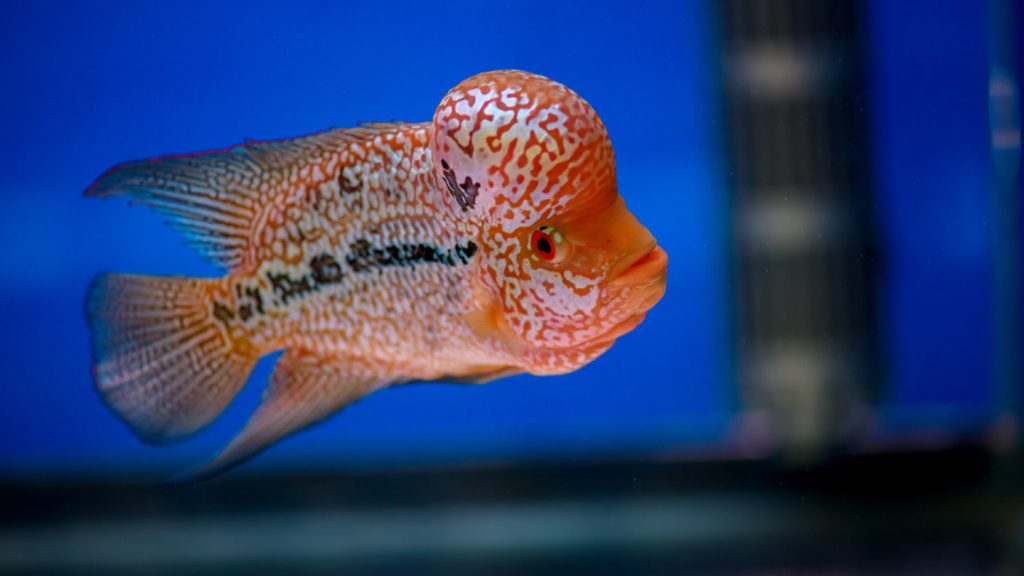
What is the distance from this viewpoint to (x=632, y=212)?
106 cm

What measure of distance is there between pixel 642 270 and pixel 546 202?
A: 134mm

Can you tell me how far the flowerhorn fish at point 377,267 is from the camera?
3.33ft

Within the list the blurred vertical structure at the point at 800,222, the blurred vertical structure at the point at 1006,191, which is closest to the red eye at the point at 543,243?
the blurred vertical structure at the point at 800,222

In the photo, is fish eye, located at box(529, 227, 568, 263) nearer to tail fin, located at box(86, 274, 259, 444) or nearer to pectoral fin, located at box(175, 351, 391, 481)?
pectoral fin, located at box(175, 351, 391, 481)

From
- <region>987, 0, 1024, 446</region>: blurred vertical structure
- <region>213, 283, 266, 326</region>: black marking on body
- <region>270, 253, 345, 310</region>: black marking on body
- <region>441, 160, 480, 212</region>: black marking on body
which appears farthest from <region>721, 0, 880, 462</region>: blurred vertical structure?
<region>213, 283, 266, 326</region>: black marking on body

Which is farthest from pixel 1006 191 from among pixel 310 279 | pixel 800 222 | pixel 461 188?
pixel 310 279

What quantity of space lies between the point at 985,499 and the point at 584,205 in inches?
66.9

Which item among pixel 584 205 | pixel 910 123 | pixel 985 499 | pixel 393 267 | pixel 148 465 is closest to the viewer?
pixel 584 205

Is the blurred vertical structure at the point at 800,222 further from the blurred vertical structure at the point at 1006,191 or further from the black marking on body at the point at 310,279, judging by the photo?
the black marking on body at the point at 310,279

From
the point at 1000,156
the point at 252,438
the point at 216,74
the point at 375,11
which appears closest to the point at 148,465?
the point at 252,438

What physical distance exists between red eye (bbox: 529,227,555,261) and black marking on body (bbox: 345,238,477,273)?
8 centimetres

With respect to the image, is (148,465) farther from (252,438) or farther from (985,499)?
(985,499)

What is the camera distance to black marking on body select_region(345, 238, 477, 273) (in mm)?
1096

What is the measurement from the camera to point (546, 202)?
1.02 meters
